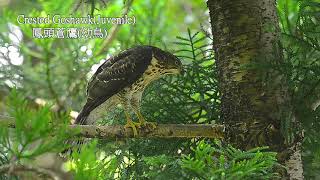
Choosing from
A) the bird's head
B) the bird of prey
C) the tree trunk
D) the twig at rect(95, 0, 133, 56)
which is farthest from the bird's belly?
the twig at rect(95, 0, 133, 56)

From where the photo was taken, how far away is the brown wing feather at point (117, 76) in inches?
120

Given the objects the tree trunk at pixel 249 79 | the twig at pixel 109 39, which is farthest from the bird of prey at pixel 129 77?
the twig at pixel 109 39

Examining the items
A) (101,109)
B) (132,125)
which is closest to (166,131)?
(132,125)

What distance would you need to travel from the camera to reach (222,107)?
2.62 meters

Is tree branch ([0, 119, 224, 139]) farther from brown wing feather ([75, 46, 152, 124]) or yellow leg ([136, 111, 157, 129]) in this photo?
brown wing feather ([75, 46, 152, 124])

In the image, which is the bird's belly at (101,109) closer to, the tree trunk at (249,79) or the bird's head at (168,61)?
the bird's head at (168,61)

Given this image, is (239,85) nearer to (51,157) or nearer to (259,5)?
(259,5)

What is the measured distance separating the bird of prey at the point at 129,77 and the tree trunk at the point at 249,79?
0.47 meters

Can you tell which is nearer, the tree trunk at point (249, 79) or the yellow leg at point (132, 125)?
the tree trunk at point (249, 79)

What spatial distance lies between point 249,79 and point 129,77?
2.65ft

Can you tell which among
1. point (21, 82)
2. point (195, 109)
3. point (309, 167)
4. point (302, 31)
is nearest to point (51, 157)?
point (21, 82)

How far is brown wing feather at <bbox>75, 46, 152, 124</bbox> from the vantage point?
10.0ft

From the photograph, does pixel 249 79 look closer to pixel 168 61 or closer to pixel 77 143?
pixel 168 61

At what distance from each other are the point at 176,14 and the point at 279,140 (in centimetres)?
640
